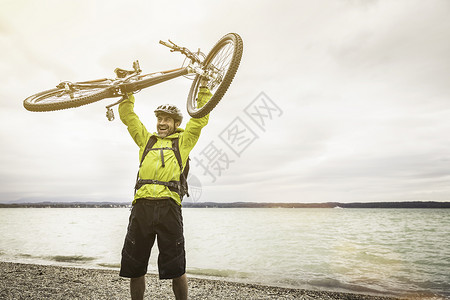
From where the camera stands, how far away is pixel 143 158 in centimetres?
342

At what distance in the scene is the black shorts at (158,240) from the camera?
9.95ft

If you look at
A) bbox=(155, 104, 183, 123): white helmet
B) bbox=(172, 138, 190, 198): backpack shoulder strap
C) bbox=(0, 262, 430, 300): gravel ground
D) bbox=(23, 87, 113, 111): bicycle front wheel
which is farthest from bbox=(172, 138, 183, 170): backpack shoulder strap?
bbox=(0, 262, 430, 300): gravel ground

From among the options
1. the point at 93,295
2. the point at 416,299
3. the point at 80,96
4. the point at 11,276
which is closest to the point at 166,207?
the point at 80,96

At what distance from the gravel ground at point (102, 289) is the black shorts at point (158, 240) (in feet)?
10.7

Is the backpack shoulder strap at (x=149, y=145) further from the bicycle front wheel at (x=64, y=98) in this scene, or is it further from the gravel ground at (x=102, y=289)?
the gravel ground at (x=102, y=289)

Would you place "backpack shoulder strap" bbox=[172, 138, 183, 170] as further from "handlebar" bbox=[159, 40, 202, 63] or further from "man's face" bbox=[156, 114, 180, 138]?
"handlebar" bbox=[159, 40, 202, 63]

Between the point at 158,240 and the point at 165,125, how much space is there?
156cm

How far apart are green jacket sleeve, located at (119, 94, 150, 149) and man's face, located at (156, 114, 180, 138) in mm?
213

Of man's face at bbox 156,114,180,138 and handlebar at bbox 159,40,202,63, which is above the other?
handlebar at bbox 159,40,202,63

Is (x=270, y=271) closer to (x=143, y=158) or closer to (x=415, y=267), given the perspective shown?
(x=415, y=267)

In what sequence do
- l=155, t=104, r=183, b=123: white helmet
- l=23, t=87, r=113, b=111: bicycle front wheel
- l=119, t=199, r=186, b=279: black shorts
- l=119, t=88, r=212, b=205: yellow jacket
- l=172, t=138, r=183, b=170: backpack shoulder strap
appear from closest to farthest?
1. l=119, t=199, r=186, b=279: black shorts
2. l=119, t=88, r=212, b=205: yellow jacket
3. l=172, t=138, r=183, b=170: backpack shoulder strap
4. l=155, t=104, r=183, b=123: white helmet
5. l=23, t=87, r=113, b=111: bicycle front wheel

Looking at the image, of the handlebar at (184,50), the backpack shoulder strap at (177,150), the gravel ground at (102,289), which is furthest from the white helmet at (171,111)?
the gravel ground at (102,289)

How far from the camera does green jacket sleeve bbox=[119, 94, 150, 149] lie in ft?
12.2

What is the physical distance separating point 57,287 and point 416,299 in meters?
9.28
